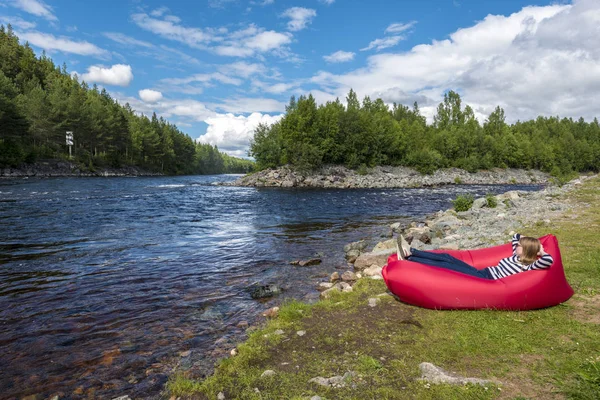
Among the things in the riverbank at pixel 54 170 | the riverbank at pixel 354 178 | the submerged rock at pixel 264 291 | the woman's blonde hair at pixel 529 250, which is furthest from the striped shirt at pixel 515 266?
the riverbank at pixel 54 170

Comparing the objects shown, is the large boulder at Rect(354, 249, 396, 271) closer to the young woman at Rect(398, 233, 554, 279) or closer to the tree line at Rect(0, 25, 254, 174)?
the young woman at Rect(398, 233, 554, 279)

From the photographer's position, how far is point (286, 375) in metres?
4.80

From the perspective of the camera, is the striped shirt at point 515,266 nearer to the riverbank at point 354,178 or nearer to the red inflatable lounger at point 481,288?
the red inflatable lounger at point 481,288

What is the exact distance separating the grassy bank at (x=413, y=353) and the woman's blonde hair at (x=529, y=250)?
97cm

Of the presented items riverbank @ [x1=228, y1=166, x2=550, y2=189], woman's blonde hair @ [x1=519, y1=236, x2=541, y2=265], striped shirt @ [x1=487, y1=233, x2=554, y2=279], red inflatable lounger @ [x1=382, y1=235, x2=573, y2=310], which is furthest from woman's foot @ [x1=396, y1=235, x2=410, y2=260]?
riverbank @ [x1=228, y1=166, x2=550, y2=189]

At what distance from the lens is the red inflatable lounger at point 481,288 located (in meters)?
6.27

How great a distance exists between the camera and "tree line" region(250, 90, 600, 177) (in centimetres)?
6925

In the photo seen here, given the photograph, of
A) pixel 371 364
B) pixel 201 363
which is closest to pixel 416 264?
pixel 371 364

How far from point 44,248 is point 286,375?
13946 mm

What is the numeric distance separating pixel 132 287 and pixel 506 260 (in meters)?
9.94

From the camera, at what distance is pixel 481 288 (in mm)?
6430

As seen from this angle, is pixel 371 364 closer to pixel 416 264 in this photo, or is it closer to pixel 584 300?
pixel 416 264

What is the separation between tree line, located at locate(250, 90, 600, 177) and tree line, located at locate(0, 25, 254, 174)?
41886mm

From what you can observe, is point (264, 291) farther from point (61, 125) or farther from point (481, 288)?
point (61, 125)
